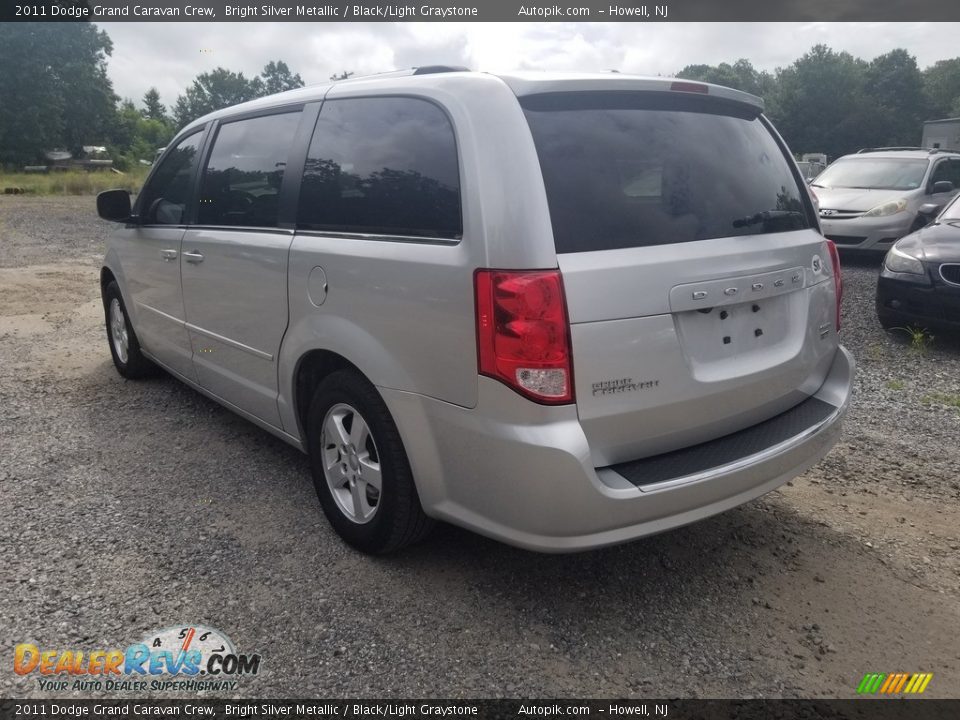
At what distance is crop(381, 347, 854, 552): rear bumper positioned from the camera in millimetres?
2332

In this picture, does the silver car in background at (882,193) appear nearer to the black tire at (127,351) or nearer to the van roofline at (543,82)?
the van roofline at (543,82)

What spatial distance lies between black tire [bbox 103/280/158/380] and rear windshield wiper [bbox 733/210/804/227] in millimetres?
4180

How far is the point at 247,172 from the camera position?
379 centimetres

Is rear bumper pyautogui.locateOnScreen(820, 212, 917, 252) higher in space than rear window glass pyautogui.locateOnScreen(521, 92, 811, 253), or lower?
lower

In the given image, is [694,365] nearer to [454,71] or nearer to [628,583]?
[628,583]

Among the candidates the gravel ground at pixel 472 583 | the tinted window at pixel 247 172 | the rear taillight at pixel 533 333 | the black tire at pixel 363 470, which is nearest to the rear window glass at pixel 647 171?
the rear taillight at pixel 533 333

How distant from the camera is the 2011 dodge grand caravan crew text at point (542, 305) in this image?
7.74 feet

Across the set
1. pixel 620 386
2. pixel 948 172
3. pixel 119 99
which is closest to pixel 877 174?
pixel 948 172

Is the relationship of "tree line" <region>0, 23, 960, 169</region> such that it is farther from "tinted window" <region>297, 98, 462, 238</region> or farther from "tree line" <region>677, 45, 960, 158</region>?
"tinted window" <region>297, 98, 462, 238</region>

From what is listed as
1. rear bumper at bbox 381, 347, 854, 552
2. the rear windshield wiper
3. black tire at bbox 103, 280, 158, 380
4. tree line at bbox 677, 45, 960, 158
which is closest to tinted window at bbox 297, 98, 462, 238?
rear bumper at bbox 381, 347, 854, 552

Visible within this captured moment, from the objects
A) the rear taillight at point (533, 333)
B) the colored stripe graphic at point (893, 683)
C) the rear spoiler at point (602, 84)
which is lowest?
the colored stripe graphic at point (893, 683)

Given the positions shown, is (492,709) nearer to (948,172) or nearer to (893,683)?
(893,683)

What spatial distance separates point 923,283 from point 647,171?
191 inches

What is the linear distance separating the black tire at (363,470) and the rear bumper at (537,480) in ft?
0.32
